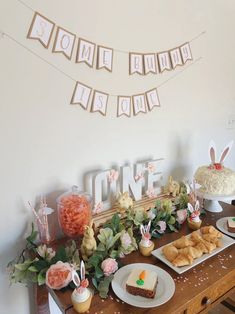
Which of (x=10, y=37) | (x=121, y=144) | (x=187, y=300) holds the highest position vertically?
(x=10, y=37)

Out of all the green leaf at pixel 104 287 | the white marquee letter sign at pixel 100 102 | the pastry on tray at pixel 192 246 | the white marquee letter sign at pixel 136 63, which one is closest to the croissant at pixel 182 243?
the pastry on tray at pixel 192 246

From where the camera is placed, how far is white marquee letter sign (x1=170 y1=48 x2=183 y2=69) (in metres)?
1.50

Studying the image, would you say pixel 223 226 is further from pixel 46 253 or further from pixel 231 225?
pixel 46 253

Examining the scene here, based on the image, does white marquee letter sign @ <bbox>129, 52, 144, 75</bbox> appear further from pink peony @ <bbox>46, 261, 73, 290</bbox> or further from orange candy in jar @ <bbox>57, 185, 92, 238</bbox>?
pink peony @ <bbox>46, 261, 73, 290</bbox>

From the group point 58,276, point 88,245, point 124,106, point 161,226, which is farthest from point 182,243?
point 124,106

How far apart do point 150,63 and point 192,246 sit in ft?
3.05

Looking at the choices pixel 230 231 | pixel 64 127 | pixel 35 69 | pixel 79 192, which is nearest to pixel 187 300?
pixel 230 231

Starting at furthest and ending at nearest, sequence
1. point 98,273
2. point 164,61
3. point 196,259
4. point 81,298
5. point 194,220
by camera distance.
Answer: point 164,61
point 194,220
point 196,259
point 98,273
point 81,298

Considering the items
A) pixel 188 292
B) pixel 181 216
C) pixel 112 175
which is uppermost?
pixel 112 175

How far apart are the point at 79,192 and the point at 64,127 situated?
307 mm

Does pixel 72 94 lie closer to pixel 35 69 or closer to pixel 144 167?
pixel 35 69

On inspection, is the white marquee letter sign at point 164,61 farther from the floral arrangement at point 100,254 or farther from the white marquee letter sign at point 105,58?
the floral arrangement at point 100,254

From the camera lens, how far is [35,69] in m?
1.09

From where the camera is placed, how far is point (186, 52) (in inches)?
61.7
